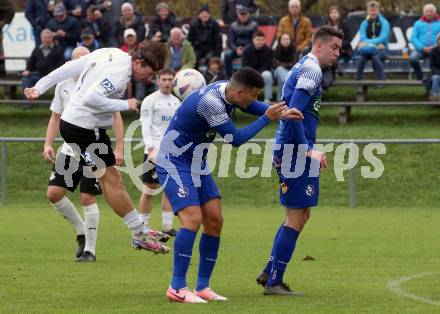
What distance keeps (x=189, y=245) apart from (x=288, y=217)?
1.02 metres

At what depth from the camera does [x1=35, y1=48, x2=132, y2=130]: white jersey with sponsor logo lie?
33.0 feet

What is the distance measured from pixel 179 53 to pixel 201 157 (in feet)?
48.1

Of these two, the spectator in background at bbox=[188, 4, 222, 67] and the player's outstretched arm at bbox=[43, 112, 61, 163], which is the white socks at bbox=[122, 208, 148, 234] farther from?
the spectator in background at bbox=[188, 4, 222, 67]

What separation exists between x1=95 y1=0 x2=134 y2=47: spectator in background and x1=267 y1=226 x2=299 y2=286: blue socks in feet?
52.1

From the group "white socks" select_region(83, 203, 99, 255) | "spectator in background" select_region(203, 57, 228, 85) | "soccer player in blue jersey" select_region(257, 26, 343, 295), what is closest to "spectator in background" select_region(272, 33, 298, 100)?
"spectator in background" select_region(203, 57, 228, 85)

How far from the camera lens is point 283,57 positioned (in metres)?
23.4

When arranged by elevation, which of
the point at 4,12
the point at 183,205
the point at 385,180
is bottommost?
the point at 385,180

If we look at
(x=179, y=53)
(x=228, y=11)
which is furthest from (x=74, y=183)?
(x=228, y=11)

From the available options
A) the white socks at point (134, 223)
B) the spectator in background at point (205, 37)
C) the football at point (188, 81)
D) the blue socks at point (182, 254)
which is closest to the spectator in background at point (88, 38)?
the spectator in background at point (205, 37)

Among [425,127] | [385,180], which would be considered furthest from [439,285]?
[425,127]

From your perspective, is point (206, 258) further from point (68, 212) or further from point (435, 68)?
point (435, 68)

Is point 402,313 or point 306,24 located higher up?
point 306,24

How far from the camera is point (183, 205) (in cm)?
851

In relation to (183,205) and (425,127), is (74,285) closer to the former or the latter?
(183,205)
